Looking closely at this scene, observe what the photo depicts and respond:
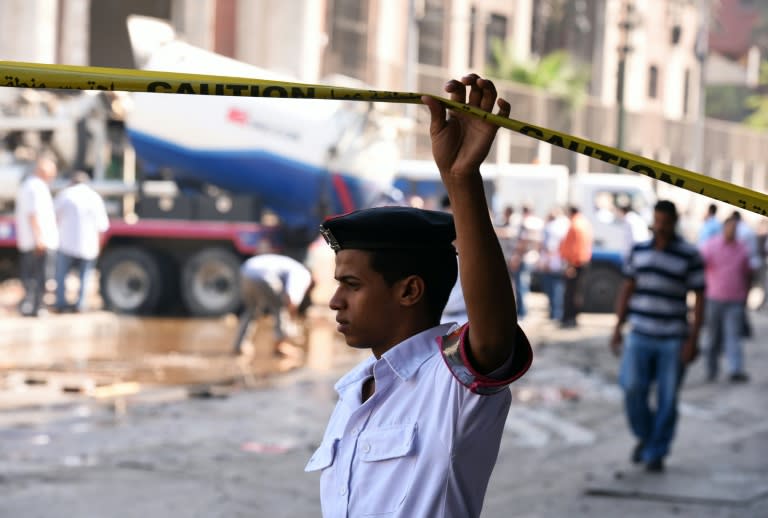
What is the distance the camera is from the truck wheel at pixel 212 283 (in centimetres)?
1911

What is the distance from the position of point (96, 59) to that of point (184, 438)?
32.2m

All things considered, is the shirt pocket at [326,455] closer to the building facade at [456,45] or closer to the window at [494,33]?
the building facade at [456,45]

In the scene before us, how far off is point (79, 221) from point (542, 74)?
3338 centimetres

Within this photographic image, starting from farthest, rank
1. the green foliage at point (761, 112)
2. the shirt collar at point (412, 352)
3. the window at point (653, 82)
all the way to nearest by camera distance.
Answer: the green foliage at point (761, 112), the window at point (653, 82), the shirt collar at point (412, 352)

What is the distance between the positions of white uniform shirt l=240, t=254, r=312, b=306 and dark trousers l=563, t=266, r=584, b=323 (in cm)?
609

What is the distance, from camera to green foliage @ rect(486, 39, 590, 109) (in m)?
49.3

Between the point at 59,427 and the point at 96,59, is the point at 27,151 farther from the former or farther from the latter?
the point at 96,59

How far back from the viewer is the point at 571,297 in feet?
63.1

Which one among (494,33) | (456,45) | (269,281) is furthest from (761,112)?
(269,281)

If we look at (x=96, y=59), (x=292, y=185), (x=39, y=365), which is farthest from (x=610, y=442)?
(x=96, y=59)

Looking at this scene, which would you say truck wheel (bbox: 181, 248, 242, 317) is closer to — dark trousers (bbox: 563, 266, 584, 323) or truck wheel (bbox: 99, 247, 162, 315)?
truck wheel (bbox: 99, 247, 162, 315)

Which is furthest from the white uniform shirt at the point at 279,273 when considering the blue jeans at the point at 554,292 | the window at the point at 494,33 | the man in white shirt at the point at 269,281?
the window at the point at 494,33

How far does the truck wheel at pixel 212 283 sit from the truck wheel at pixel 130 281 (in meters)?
0.42

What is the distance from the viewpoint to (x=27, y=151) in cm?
2077
